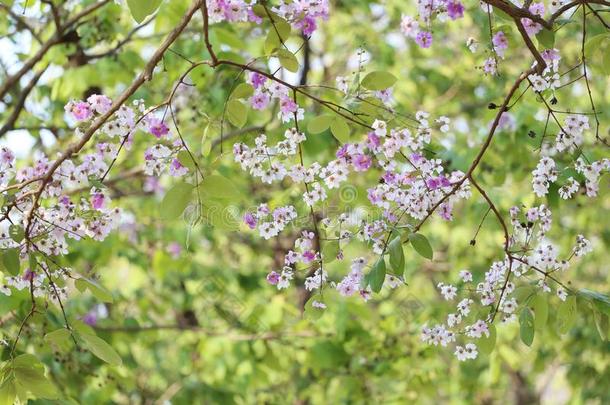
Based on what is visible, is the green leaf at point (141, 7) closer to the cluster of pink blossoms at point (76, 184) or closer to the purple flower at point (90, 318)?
the cluster of pink blossoms at point (76, 184)

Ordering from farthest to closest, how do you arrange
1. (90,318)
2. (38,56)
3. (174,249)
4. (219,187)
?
(174,249) → (90,318) → (38,56) → (219,187)

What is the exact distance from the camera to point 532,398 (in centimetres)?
758

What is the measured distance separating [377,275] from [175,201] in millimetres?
414

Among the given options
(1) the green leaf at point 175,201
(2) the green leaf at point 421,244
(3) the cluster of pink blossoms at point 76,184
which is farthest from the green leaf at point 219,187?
(2) the green leaf at point 421,244

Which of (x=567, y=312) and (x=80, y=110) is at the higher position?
(x=80, y=110)

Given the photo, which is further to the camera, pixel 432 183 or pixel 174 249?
pixel 174 249

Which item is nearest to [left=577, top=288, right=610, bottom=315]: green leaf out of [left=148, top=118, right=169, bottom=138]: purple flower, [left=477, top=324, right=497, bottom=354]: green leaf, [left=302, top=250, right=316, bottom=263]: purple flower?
[left=477, top=324, right=497, bottom=354]: green leaf

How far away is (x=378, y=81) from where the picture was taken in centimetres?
183

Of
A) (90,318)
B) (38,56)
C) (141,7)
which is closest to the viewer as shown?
(141,7)

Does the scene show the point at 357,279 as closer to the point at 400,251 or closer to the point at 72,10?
the point at 400,251

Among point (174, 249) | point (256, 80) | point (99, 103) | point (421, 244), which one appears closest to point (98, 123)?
point (99, 103)

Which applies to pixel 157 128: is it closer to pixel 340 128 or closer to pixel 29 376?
pixel 340 128

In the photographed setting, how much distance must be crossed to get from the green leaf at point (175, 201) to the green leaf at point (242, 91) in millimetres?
254

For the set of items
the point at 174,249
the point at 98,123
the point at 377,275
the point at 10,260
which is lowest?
the point at 10,260
